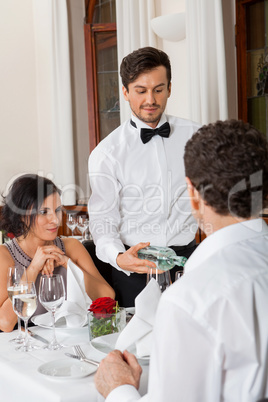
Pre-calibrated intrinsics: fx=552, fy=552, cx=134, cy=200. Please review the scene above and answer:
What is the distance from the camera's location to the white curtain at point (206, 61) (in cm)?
375

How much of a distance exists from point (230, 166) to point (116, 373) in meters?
0.55

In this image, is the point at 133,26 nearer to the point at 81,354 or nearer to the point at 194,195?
the point at 81,354

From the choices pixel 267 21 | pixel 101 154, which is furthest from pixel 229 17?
pixel 101 154

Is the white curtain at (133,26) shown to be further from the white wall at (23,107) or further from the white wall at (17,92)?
the white wall at (17,92)

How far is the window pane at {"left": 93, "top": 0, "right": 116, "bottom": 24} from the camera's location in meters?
5.39

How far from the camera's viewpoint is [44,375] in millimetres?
1423

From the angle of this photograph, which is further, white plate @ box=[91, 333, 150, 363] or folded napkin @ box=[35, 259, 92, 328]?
folded napkin @ box=[35, 259, 92, 328]

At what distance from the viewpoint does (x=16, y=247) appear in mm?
2361

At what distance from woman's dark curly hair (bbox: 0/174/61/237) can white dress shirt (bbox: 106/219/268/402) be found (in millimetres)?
1472

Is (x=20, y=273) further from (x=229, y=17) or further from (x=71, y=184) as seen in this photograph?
(x=71, y=184)

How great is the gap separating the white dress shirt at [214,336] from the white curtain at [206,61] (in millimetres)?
2845

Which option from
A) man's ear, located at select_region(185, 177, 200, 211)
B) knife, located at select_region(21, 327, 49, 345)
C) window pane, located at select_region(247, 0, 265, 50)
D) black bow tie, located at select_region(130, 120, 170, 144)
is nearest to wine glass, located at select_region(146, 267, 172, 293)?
knife, located at select_region(21, 327, 49, 345)

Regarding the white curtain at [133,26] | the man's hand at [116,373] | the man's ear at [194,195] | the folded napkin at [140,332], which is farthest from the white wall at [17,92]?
the man's ear at [194,195]

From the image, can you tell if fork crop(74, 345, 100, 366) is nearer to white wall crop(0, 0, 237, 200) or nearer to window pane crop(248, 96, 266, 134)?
window pane crop(248, 96, 266, 134)
